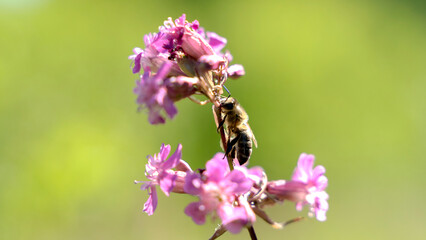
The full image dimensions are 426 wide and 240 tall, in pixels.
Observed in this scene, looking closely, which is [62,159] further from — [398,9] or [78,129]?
[398,9]

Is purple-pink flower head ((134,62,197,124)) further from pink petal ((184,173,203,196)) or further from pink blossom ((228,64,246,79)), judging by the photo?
pink blossom ((228,64,246,79))

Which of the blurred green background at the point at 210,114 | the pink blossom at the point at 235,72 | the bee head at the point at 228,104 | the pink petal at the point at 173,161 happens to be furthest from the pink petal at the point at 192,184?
the blurred green background at the point at 210,114

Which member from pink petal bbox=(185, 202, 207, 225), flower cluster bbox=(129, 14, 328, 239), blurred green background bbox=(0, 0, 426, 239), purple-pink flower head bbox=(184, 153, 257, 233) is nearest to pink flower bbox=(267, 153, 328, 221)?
flower cluster bbox=(129, 14, 328, 239)

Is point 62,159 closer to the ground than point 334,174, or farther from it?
farther from it

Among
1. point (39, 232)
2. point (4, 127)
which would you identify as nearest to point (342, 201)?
point (39, 232)

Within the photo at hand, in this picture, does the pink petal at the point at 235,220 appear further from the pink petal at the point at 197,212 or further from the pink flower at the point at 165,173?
the pink flower at the point at 165,173

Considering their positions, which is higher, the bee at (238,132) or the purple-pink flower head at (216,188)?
the bee at (238,132)
